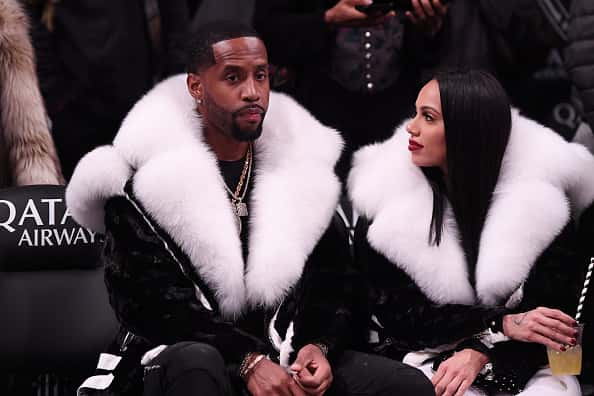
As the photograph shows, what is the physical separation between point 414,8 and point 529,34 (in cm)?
51

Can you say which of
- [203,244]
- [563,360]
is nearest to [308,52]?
[203,244]

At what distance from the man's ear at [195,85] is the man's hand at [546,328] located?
1084 mm

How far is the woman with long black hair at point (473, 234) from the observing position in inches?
127

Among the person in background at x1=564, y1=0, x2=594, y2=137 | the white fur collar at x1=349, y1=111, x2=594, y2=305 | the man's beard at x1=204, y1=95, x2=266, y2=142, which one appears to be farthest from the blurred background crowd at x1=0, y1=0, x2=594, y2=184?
the man's beard at x1=204, y1=95, x2=266, y2=142

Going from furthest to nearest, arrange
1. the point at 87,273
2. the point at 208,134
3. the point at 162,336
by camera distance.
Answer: the point at 87,273
the point at 208,134
the point at 162,336

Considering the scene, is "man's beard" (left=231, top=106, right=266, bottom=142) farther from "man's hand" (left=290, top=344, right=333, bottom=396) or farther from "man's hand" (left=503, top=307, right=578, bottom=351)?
"man's hand" (left=503, top=307, right=578, bottom=351)

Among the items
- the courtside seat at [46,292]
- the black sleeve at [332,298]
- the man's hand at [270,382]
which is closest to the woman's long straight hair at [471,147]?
the black sleeve at [332,298]

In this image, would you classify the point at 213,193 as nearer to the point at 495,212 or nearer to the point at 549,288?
the point at 495,212

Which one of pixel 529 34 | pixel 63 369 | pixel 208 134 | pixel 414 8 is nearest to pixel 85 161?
pixel 208 134

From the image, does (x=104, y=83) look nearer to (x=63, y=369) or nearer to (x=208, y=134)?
(x=208, y=134)

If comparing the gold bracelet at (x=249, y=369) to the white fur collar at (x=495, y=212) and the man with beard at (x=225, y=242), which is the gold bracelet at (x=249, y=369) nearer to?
the man with beard at (x=225, y=242)

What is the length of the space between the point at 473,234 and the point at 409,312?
0.30m

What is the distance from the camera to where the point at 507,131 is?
11.1 ft

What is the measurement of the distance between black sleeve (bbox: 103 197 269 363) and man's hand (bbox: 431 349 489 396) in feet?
1.56
